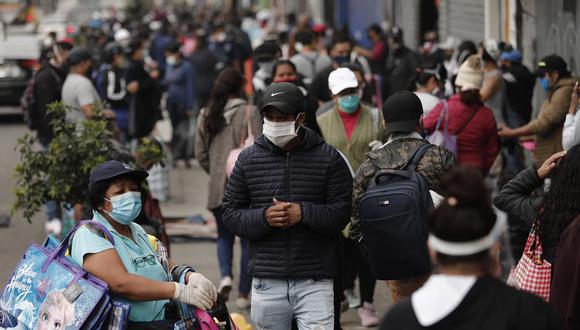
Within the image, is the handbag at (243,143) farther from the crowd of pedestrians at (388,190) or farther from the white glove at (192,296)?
the white glove at (192,296)

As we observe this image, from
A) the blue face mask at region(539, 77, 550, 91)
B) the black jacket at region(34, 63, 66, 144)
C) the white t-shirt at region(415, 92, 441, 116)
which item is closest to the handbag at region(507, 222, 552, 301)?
the white t-shirt at region(415, 92, 441, 116)

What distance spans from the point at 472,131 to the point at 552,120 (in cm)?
114

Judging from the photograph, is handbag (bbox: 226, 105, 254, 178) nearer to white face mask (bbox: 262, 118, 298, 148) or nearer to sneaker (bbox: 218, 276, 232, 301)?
sneaker (bbox: 218, 276, 232, 301)

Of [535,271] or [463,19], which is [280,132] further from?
[463,19]

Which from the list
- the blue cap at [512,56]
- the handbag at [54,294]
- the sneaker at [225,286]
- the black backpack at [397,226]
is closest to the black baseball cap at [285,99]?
the black backpack at [397,226]

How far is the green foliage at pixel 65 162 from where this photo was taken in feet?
31.4

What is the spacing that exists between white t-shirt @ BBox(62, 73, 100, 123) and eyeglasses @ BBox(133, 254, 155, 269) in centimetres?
561

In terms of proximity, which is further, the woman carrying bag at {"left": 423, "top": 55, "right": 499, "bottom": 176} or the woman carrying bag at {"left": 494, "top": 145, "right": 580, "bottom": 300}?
the woman carrying bag at {"left": 423, "top": 55, "right": 499, "bottom": 176}

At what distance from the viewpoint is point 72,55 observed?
1174 centimetres

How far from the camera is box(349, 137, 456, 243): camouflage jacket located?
625cm

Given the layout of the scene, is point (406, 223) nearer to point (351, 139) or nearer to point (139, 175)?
point (139, 175)

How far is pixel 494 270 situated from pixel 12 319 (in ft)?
9.19

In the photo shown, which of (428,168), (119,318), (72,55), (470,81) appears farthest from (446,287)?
(72,55)

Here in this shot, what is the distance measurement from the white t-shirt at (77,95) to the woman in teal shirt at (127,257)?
5.40 metres
